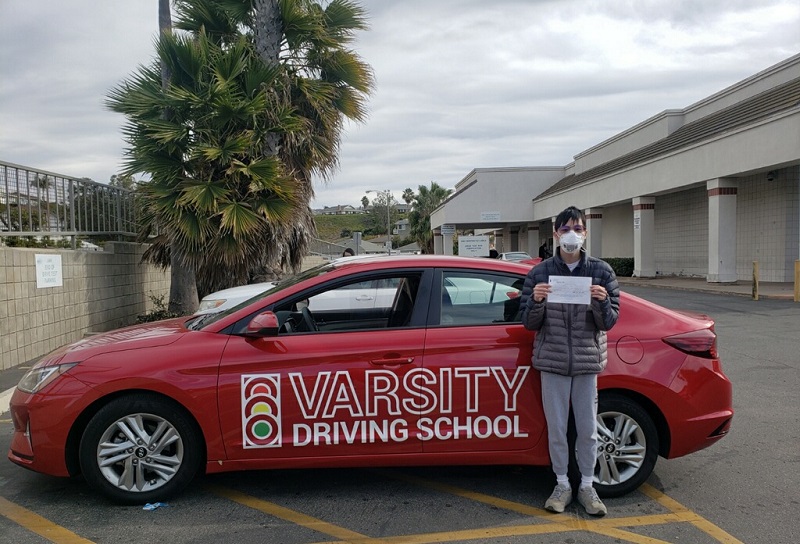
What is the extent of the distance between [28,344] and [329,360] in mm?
6768

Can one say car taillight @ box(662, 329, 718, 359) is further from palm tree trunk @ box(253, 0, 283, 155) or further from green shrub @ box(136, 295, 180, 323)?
green shrub @ box(136, 295, 180, 323)

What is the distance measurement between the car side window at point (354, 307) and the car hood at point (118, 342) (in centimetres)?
74

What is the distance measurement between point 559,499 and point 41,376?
3324 millimetres

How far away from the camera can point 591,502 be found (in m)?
3.77

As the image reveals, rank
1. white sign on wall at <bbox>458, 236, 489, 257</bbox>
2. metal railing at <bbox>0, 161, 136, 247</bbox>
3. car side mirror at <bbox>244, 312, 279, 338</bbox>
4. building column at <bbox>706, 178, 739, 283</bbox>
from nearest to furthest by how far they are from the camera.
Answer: car side mirror at <bbox>244, 312, 279, 338</bbox> → metal railing at <bbox>0, 161, 136, 247</bbox> → building column at <bbox>706, 178, 739, 283</bbox> → white sign on wall at <bbox>458, 236, 489, 257</bbox>

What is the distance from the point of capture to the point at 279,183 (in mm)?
10875

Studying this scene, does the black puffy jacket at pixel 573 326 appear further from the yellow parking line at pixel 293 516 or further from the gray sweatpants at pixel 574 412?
the yellow parking line at pixel 293 516

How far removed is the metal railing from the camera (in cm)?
889

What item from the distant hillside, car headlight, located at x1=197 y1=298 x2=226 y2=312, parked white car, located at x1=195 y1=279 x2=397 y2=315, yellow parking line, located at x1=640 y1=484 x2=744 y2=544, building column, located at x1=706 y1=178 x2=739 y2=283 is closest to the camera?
yellow parking line, located at x1=640 y1=484 x2=744 y2=544

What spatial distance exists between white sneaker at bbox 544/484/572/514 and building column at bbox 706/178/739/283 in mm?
18649

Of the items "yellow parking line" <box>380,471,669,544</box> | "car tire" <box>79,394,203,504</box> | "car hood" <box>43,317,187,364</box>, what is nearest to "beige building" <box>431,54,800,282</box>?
"yellow parking line" <box>380,471,669,544</box>

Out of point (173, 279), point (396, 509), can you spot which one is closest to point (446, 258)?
point (396, 509)

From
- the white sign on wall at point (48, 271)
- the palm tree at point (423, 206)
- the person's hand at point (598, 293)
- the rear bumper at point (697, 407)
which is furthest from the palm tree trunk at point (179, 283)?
the palm tree at point (423, 206)

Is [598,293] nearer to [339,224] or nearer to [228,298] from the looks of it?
[228,298]
